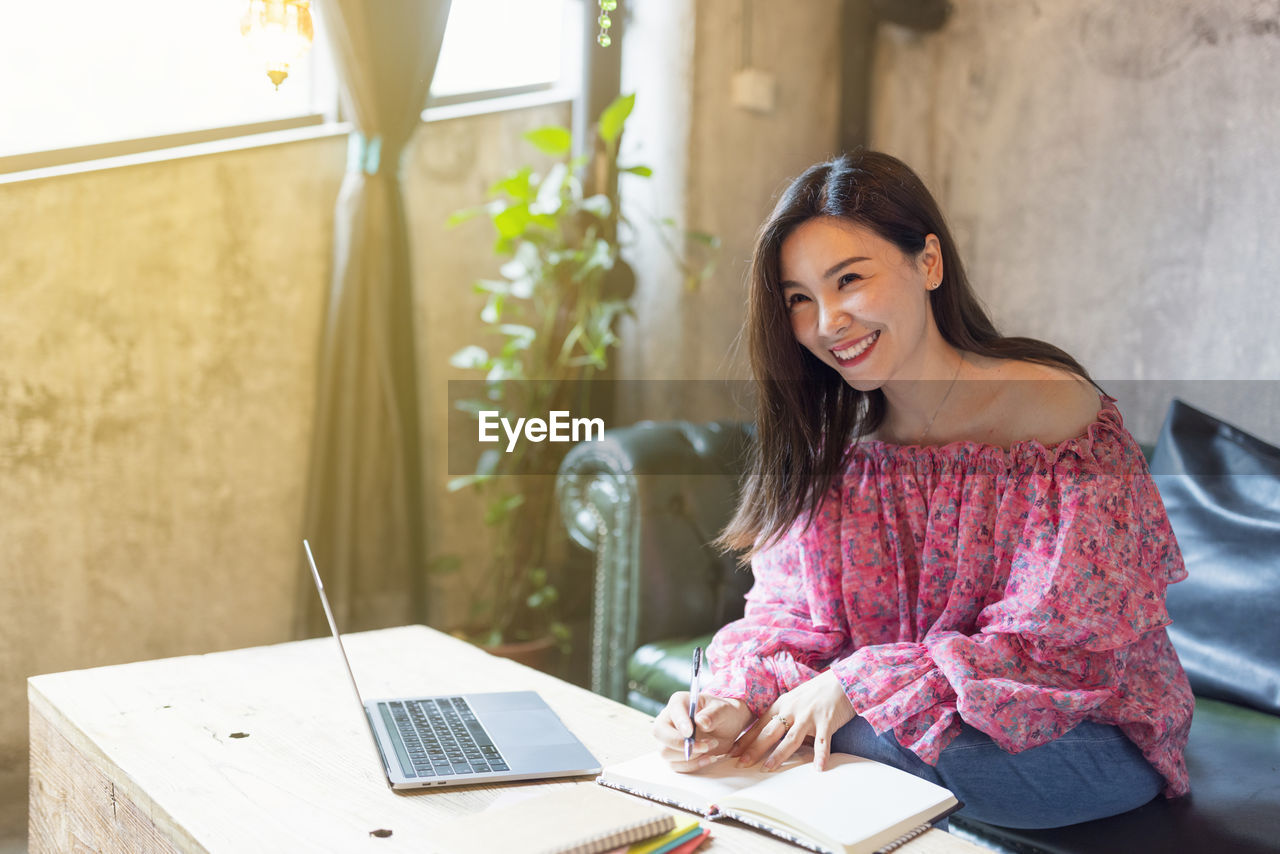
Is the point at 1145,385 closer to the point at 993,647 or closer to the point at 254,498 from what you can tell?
the point at 993,647

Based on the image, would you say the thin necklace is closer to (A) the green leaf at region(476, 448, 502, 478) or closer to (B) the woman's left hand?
(B) the woman's left hand

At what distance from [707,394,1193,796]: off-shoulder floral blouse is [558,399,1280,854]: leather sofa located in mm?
115

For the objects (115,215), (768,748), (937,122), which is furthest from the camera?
(937,122)

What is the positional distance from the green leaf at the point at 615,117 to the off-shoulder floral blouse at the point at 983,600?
1.48 meters

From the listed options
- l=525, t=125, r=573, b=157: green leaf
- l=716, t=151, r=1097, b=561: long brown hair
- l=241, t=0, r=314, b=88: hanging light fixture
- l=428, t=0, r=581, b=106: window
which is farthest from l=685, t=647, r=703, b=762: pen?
l=428, t=0, r=581, b=106: window

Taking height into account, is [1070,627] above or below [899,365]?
below

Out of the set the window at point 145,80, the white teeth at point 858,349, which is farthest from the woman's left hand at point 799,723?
the window at point 145,80

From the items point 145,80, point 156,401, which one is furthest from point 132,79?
point 156,401

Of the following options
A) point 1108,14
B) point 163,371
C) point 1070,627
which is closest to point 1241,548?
point 1070,627

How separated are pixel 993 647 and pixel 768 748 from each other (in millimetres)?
309

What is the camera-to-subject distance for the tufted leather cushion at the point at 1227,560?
→ 5.52ft

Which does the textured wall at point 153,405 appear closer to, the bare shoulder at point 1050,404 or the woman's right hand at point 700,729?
the woman's right hand at point 700,729

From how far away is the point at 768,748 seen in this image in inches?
44.9

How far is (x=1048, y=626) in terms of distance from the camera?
1229mm
